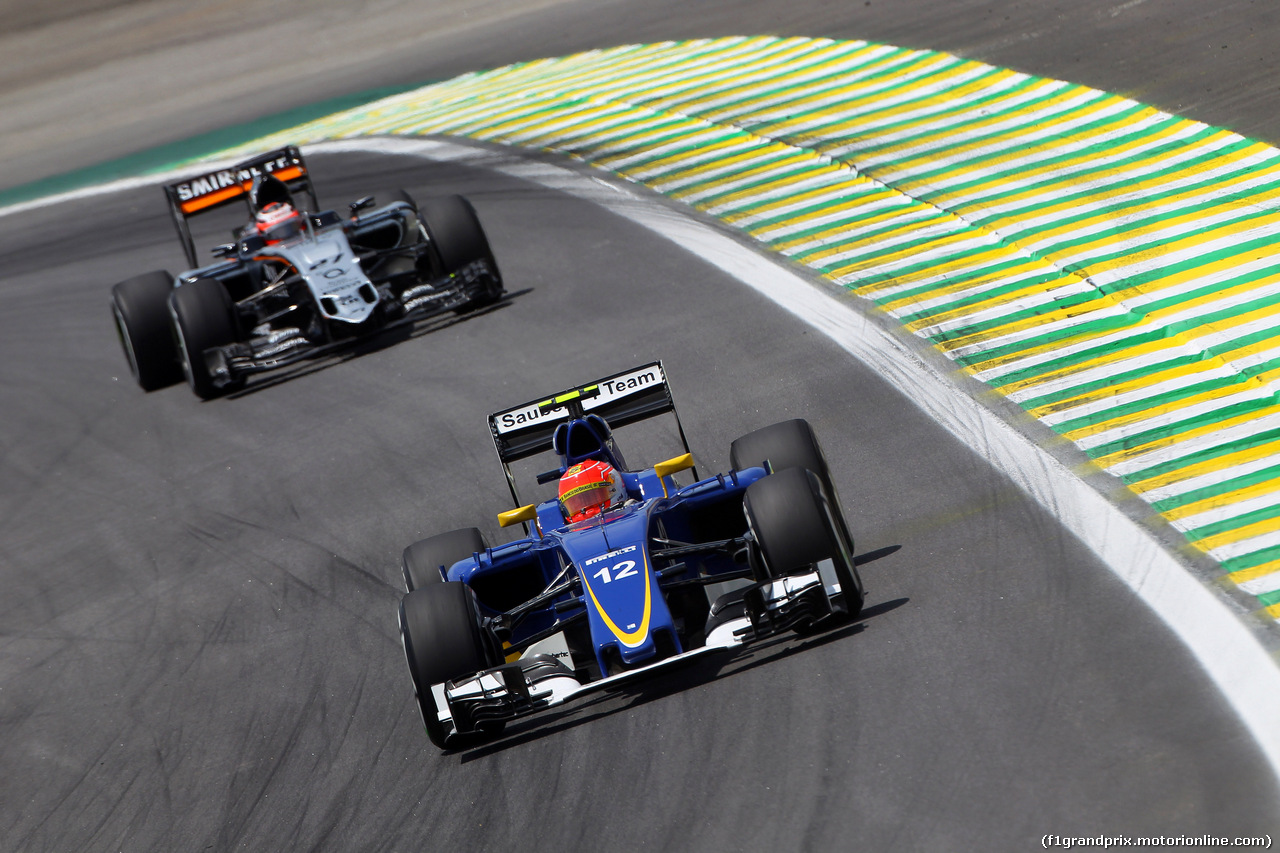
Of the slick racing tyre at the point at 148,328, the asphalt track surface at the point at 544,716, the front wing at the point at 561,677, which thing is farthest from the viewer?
the slick racing tyre at the point at 148,328

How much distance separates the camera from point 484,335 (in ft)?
53.9

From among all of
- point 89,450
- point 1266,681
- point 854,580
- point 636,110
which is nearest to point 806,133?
point 636,110

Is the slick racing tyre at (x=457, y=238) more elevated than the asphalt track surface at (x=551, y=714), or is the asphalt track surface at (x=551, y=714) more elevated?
the slick racing tyre at (x=457, y=238)

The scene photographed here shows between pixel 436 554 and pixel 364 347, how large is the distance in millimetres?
7628

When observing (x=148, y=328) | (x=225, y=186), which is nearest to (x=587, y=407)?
(x=148, y=328)

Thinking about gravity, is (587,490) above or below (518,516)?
above

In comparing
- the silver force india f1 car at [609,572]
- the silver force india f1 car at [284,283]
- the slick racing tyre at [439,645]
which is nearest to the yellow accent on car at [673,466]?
the silver force india f1 car at [609,572]

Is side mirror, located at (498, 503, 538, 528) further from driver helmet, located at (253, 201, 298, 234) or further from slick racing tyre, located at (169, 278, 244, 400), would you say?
driver helmet, located at (253, 201, 298, 234)

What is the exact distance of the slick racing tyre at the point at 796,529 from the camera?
8.51 metres

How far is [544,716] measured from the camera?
29.5 ft

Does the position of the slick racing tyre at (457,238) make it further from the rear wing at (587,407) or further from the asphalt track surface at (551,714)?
the rear wing at (587,407)

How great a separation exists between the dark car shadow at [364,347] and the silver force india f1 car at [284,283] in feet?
0.53

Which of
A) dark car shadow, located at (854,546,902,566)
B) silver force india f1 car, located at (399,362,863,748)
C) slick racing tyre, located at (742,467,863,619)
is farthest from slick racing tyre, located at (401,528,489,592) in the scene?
dark car shadow, located at (854,546,902,566)

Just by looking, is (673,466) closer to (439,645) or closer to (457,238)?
(439,645)
